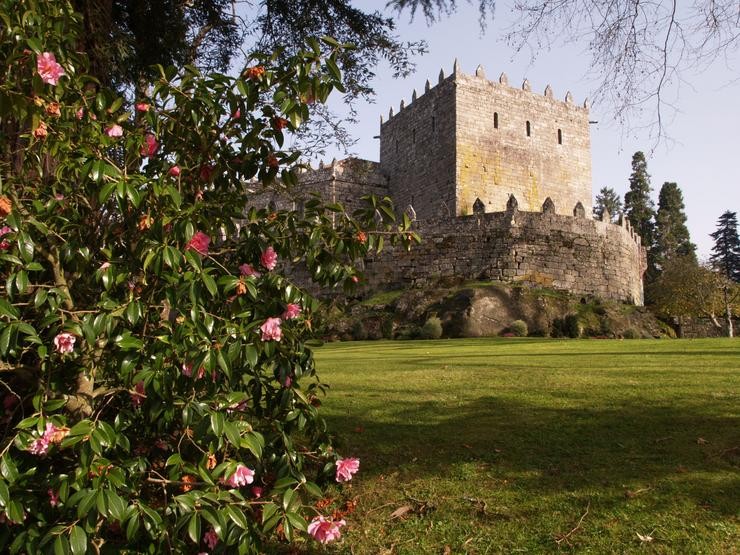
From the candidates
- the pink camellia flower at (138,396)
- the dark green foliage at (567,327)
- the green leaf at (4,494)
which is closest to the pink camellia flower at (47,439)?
the green leaf at (4,494)

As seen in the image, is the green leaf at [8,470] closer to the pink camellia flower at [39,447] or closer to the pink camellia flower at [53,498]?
the pink camellia flower at [39,447]

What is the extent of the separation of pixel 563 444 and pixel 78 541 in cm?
361

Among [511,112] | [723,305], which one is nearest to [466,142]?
[511,112]

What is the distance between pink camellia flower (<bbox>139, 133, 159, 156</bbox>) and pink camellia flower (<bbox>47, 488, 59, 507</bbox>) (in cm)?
179

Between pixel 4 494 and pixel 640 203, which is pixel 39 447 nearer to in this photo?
pixel 4 494

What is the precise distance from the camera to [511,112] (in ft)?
108

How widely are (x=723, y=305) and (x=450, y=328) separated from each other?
23285mm

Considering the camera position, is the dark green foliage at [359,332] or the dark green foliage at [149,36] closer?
the dark green foliage at [149,36]

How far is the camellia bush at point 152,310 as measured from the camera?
249 cm

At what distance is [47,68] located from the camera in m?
2.90

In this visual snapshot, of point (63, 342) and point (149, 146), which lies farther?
point (149, 146)

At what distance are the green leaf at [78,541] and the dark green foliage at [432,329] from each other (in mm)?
16593

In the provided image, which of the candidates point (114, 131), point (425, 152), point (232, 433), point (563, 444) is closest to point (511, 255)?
point (425, 152)

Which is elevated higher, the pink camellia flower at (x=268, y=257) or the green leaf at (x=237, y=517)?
the pink camellia flower at (x=268, y=257)
